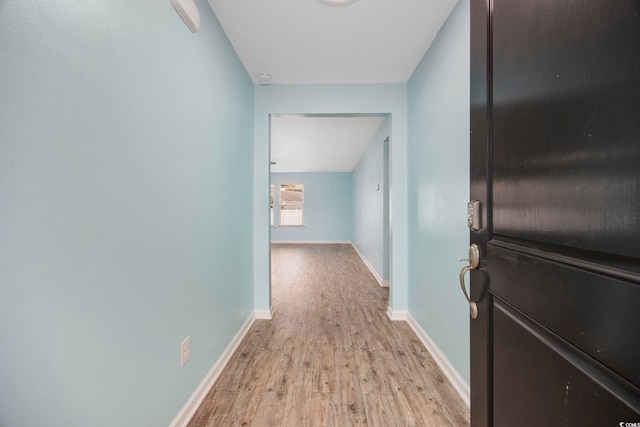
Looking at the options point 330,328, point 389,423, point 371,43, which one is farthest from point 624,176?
point 330,328

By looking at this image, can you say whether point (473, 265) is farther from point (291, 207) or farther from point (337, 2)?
point (291, 207)

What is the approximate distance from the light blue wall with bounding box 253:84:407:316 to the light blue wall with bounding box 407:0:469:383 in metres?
0.18

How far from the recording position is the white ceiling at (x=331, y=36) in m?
1.67

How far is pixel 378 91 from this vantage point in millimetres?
2668

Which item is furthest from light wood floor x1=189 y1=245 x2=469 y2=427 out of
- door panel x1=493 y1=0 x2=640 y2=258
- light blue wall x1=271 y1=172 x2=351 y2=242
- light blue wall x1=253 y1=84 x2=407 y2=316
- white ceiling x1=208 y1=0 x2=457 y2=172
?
light blue wall x1=271 y1=172 x2=351 y2=242

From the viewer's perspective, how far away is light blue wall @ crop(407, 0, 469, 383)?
1.59 m

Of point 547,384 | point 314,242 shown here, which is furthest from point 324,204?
point 547,384

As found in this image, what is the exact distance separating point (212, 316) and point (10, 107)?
1.42 m

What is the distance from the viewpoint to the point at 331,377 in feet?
5.88

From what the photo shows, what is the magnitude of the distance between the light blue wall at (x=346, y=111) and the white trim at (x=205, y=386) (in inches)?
28.8

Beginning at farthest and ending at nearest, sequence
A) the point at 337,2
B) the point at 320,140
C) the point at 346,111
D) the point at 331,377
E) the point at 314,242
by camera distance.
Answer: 1. the point at 314,242
2. the point at 320,140
3. the point at 346,111
4. the point at 331,377
5. the point at 337,2

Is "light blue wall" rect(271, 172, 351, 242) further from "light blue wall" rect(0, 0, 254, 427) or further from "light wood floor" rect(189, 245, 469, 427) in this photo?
"light blue wall" rect(0, 0, 254, 427)

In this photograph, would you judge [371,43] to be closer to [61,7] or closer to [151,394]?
[61,7]

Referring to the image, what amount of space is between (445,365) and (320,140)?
4140 millimetres
